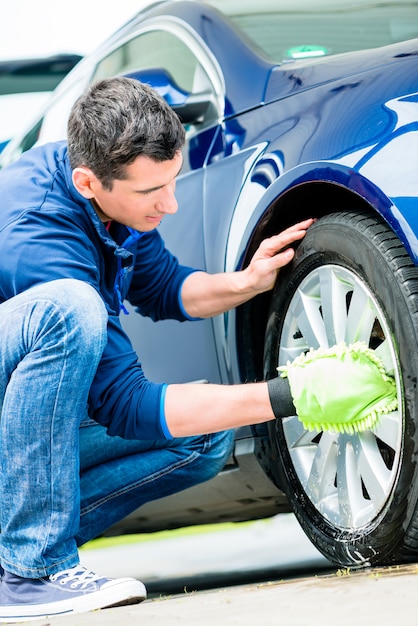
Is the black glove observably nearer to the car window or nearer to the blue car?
the blue car

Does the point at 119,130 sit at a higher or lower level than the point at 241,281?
higher

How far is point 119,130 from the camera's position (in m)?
2.00

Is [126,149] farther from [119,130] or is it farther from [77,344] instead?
[77,344]

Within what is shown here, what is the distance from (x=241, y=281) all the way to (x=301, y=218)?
7.5 inches

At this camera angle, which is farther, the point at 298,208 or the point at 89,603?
the point at 298,208

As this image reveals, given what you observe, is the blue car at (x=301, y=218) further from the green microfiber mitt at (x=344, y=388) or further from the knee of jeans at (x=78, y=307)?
the knee of jeans at (x=78, y=307)

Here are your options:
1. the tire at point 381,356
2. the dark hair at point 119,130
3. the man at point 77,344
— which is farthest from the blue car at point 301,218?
the dark hair at point 119,130

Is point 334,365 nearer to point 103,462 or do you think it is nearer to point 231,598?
point 231,598

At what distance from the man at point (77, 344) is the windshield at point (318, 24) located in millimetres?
549

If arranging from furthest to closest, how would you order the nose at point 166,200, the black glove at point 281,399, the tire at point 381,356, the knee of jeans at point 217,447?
the knee of jeans at point 217,447 < the nose at point 166,200 < the black glove at point 281,399 < the tire at point 381,356

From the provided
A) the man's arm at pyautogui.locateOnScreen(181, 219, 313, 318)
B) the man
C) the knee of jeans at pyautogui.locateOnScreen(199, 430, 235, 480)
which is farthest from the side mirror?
the knee of jeans at pyautogui.locateOnScreen(199, 430, 235, 480)

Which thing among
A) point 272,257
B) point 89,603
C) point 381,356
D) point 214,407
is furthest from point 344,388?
point 89,603

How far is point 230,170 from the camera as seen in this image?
228 centimetres

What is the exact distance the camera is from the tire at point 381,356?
1703 millimetres
